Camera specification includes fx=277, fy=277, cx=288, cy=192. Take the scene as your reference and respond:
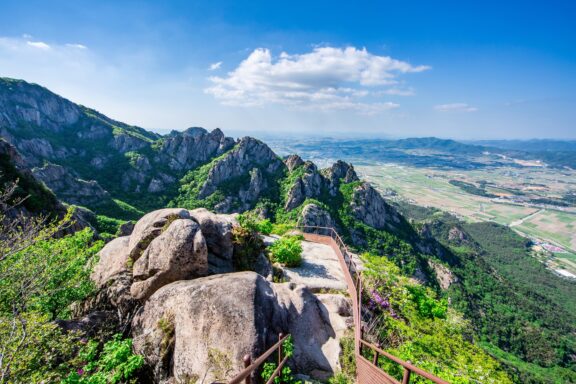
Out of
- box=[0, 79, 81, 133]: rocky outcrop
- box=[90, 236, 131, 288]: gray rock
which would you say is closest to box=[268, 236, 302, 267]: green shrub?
box=[90, 236, 131, 288]: gray rock

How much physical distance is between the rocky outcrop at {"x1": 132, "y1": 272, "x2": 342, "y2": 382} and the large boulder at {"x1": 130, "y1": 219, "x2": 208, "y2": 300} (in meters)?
0.74

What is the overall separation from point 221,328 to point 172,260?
3759mm

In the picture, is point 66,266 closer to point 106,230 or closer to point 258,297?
point 258,297

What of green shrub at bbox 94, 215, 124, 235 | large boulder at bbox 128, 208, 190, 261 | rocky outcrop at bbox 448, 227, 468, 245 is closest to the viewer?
large boulder at bbox 128, 208, 190, 261

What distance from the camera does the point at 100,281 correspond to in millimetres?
12383

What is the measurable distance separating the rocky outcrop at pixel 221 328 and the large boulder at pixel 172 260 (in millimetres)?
736

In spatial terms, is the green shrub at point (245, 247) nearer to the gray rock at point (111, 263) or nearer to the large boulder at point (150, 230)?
the large boulder at point (150, 230)

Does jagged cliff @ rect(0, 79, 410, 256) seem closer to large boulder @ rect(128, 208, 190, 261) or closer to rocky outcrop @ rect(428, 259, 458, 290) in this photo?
rocky outcrop @ rect(428, 259, 458, 290)

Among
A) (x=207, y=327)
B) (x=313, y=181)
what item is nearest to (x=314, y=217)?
(x=313, y=181)

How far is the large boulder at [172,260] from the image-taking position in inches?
412

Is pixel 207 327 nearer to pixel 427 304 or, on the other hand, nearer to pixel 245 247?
pixel 245 247

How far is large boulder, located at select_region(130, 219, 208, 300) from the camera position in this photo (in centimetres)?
1045

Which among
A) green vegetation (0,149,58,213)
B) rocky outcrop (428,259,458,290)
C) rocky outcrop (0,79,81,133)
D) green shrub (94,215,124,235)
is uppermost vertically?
rocky outcrop (0,79,81,133)

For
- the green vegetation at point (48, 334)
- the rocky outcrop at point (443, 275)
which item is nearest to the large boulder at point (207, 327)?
the green vegetation at point (48, 334)
